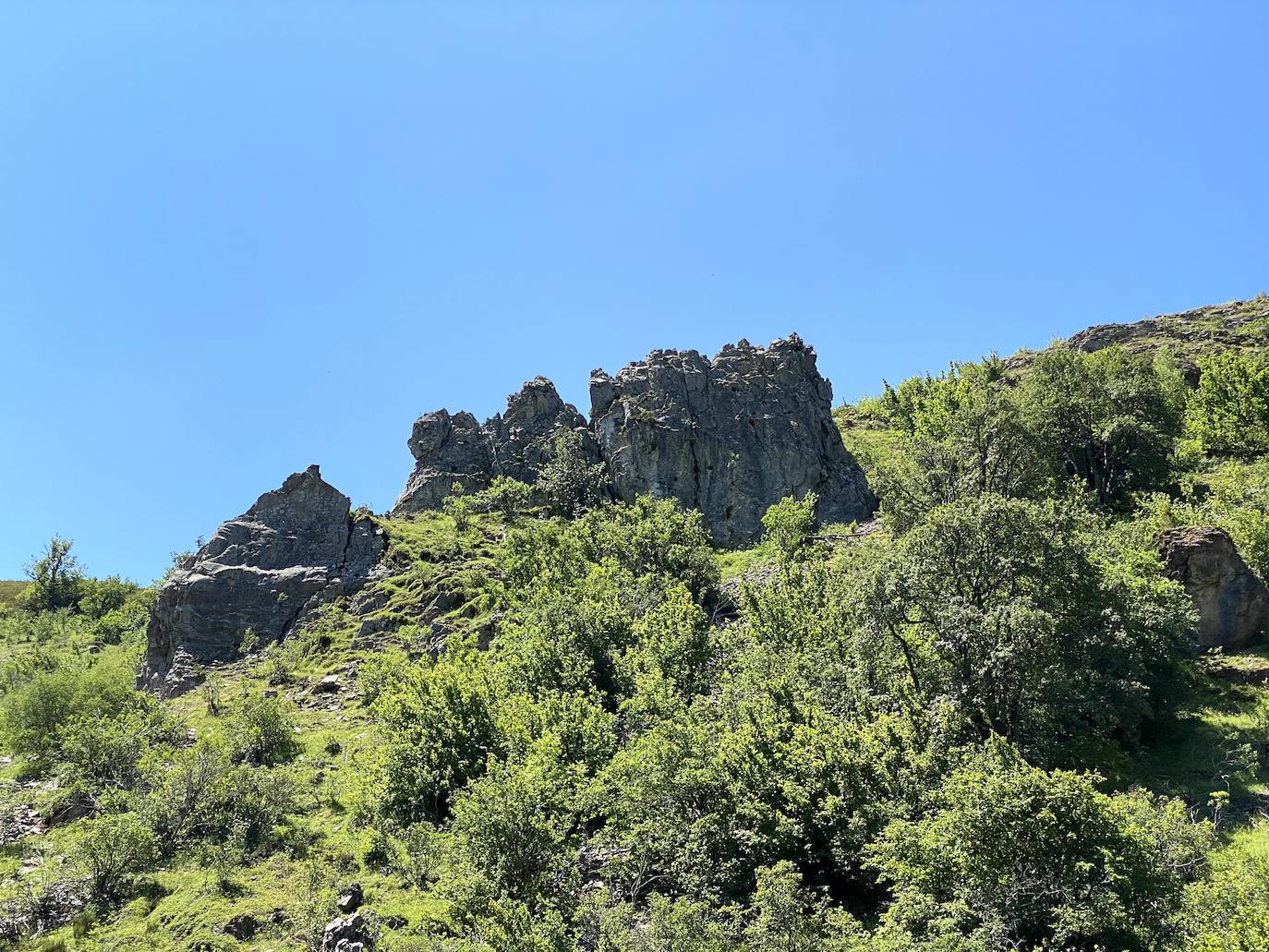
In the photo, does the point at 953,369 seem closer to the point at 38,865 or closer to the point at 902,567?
the point at 902,567

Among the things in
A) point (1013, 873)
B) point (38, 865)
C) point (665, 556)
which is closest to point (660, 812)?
point (1013, 873)

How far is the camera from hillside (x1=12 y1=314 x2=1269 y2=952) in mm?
22734

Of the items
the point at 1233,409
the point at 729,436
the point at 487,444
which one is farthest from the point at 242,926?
A: the point at 1233,409

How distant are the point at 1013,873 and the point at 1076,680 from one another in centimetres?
1457

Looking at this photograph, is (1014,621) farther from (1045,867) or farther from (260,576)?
(260,576)

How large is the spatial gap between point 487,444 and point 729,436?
117 feet

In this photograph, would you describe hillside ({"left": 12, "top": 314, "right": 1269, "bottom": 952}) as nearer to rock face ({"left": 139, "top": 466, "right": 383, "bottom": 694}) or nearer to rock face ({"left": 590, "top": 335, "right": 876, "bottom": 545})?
rock face ({"left": 139, "top": 466, "right": 383, "bottom": 694})

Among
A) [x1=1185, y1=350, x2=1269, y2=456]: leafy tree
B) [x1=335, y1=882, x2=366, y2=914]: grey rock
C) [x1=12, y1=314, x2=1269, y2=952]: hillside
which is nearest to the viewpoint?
[x1=12, y1=314, x2=1269, y2=952]: hillside

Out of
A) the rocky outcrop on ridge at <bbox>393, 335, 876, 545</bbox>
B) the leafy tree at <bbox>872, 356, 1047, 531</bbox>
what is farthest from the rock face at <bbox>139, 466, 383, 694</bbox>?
the leafy tree at <bbox>872, 356, 1047, 531</bbox>

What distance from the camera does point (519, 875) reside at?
93.7ft

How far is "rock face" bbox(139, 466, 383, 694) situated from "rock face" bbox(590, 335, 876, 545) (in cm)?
3444

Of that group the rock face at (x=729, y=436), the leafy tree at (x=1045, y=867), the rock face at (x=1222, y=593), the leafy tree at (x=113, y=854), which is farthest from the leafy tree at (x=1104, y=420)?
the leafy tree at (x=113, y=854)

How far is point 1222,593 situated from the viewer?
4234 centimetres

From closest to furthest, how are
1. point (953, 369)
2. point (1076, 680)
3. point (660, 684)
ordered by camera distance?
point (1076, 680) → point (660, 684) → point (953, 369)
